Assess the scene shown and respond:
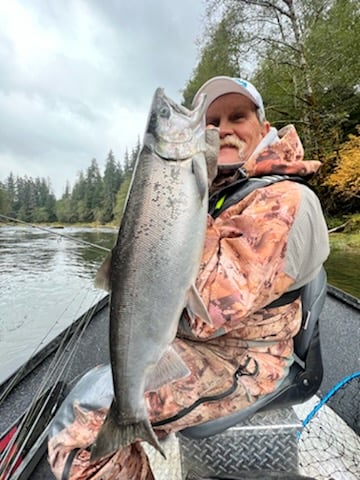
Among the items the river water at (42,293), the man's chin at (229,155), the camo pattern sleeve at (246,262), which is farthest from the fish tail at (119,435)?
the river water at (42,293)

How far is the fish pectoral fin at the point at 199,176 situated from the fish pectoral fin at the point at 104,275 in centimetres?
37

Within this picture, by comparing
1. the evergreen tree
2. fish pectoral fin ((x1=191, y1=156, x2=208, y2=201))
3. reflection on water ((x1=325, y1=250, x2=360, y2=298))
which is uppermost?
the evergreen tree

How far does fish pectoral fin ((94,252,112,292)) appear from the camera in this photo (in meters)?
1.26

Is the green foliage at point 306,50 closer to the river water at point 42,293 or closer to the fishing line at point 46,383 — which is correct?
the river water at point 42,293

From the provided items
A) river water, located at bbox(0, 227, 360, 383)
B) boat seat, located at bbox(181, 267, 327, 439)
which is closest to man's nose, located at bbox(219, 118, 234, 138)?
boat seat, located at bbox(181, 267, 327, 439)

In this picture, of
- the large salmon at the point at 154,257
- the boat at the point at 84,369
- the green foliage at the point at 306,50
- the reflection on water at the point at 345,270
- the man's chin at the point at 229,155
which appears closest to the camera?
the large salmon at the point at 154,257

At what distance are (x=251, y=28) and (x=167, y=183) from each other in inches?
626

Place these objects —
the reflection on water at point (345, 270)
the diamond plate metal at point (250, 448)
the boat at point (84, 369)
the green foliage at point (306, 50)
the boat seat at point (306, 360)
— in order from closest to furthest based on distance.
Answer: the boat seat at point (306, 360)
the diamond plate metal at point (250, 448)
the boat at point (84, 369)
the reflection on water at point (345, 270)
the green foliage at point (306, 50)

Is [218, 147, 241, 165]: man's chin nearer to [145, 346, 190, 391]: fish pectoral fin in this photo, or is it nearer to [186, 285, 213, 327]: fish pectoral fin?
[186, 285, 213, 327]: fish pectoral fin

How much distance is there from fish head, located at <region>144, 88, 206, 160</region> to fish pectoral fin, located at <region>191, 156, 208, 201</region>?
26 millimetres

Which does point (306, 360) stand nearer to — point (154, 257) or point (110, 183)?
point (154, 257)

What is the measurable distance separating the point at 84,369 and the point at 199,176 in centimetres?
266

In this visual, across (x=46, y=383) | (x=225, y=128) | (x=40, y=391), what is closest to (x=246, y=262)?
(x=225, y=128)

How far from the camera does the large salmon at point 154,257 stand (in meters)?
1.18
